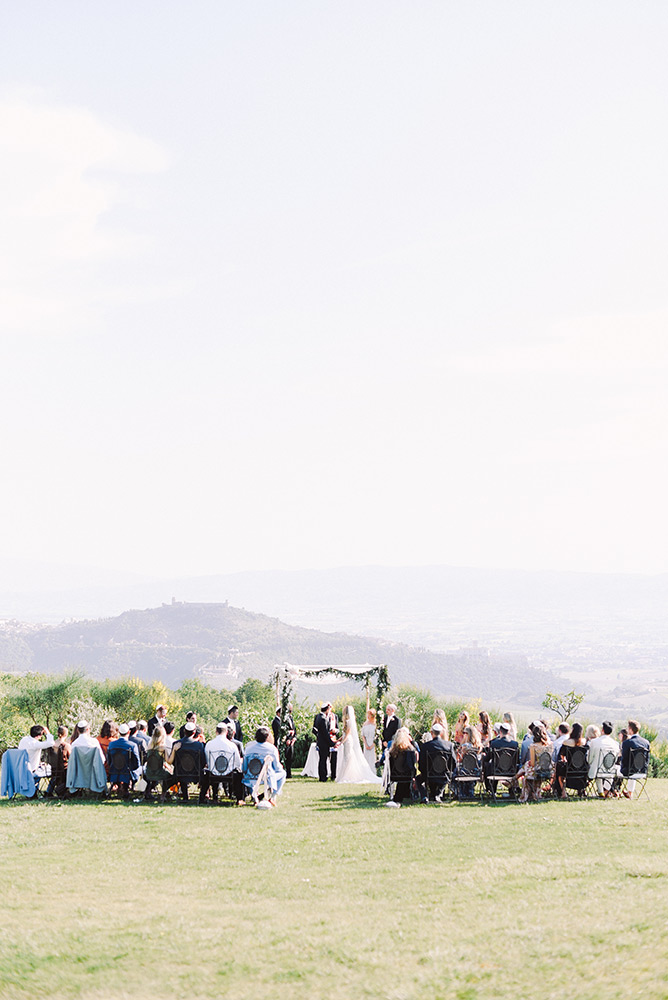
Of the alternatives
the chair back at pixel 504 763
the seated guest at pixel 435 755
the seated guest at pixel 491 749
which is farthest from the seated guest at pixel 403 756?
the chair back at pixel 504 763

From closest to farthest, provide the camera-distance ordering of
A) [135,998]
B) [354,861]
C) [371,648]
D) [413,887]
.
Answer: [135,998] < [413,887] < [354,861] < [371,648]

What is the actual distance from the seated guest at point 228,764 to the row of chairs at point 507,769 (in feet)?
8.59

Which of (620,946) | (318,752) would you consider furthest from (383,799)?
(620,946)

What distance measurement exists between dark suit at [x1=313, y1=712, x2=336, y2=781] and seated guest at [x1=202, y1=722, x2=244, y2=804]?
428 cm

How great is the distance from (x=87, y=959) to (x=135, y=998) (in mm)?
953

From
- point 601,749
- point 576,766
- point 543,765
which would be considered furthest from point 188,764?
point 601,749

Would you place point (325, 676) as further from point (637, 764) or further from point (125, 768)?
point (637, 764)

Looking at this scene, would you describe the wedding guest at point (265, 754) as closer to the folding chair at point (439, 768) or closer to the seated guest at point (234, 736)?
the seated guest at point (234, 736)

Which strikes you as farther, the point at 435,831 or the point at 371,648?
the point at 371,648

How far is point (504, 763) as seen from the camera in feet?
51.9

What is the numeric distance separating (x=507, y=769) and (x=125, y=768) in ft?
21.5

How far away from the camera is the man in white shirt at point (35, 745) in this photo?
53.5 ft

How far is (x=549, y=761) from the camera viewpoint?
616 inches

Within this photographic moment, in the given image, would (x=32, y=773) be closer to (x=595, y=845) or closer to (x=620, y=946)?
(x=595, y=845)
